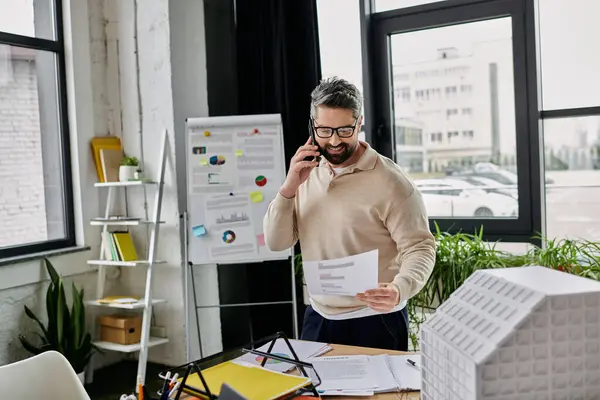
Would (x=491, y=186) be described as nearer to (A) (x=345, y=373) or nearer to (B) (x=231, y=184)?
(B) (x=231, y=184)

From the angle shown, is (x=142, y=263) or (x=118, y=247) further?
(x=118, y=247)

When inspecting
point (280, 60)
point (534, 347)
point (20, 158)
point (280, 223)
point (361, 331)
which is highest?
point (280, 60)

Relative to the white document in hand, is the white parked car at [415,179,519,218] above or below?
above

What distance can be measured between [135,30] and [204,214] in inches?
54.1

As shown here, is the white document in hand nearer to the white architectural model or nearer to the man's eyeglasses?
the man's eyeglasses

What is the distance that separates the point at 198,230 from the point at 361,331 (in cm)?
157

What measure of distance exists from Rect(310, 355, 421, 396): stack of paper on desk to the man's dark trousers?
32 centimetres

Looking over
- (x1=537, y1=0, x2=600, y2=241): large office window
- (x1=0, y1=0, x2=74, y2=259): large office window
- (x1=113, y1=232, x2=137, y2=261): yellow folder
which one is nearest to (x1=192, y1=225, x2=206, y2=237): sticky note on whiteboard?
(x1=113, y1=232, x2=137, y2=261): yellow folder

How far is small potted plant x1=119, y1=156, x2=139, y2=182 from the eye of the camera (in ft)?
12.5

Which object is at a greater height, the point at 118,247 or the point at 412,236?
the point at 412,236

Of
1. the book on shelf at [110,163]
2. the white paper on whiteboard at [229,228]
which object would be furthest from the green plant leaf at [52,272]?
the white paper on whiteboard at [229,228]

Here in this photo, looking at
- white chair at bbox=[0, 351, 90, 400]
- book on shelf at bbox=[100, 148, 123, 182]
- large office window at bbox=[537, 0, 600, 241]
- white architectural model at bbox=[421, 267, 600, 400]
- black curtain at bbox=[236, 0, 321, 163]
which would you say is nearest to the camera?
white architectural model at bbox=[421, 267, 600, 400]

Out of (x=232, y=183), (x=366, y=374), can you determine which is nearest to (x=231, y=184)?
(x=232, y=183)

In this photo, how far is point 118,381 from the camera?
380 cm
